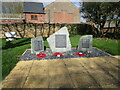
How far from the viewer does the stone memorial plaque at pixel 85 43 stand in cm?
620

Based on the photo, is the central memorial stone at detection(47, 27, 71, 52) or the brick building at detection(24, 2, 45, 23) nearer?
the central memorial stone at detection(47, 27, 71, 52)

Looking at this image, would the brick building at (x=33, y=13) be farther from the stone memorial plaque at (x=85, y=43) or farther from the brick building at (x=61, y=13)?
the stone memorial plaque at (x=85, y=43)

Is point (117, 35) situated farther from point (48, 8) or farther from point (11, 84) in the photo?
point (48, 8)

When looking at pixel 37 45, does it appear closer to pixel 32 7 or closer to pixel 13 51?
pixel 13 51

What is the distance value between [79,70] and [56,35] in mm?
3152

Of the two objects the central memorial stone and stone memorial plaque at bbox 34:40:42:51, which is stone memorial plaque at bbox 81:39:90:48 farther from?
stone memorial plaque at bbox 34:40:42:51

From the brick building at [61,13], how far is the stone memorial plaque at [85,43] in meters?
21.1

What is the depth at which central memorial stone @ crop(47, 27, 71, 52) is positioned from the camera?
6.11 meters

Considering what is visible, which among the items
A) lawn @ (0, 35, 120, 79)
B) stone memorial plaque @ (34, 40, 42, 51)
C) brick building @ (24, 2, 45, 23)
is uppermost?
brick building @ (24, 2, 45, 23)

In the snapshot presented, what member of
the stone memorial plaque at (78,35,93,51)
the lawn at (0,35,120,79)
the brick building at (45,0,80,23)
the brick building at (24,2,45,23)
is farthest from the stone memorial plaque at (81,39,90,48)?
the brick building at (45,0,80,23)

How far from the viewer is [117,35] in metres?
13.1

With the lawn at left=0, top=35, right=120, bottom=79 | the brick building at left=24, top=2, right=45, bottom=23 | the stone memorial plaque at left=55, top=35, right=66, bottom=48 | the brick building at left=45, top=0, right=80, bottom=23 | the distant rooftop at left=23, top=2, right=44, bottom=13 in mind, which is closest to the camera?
the lawn at left=0, top=35, right=120, bottom=79

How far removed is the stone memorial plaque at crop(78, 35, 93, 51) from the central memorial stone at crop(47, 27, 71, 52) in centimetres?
92

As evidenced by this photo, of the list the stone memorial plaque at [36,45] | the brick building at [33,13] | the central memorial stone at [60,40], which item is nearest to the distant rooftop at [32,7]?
the brick building at [33,13]
